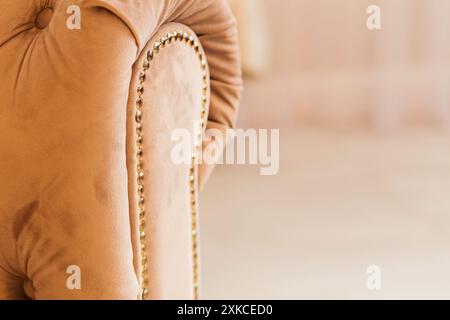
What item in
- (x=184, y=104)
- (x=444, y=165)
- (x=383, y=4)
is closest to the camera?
(x=184, y=104)

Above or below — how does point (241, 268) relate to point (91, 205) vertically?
below

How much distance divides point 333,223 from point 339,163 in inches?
22.9

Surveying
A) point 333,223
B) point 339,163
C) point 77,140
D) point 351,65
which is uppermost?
point 351,65

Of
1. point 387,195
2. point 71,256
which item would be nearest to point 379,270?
point 387,195

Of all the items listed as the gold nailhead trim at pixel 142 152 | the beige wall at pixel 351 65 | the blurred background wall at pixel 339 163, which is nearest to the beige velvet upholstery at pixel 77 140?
the gold nailhead trim at pixel 142 152

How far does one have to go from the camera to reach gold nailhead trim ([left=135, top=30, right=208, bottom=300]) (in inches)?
23.4

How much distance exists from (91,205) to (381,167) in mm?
1729

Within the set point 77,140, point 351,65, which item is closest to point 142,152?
point 77,140

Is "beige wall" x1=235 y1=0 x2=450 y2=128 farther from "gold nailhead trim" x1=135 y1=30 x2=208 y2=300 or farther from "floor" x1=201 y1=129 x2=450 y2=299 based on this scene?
"gold nailhead trim" x1=135 y1=30 x2=208 y2=300

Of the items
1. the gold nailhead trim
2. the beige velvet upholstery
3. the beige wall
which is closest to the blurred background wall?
the beige wall

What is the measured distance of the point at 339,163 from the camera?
2230 millimetres

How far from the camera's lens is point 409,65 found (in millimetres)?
2674

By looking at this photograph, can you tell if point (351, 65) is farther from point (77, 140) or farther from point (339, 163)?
point (77, 140)
